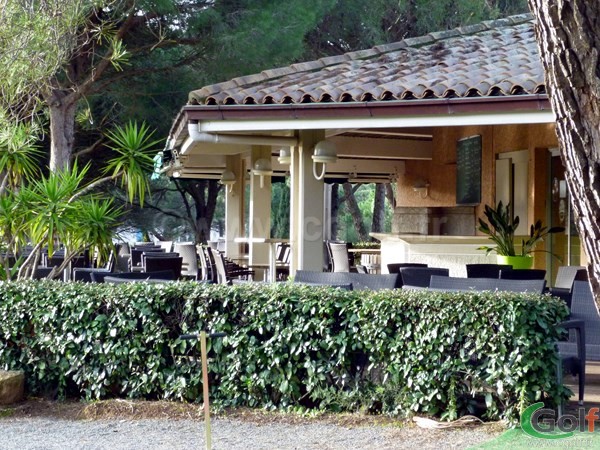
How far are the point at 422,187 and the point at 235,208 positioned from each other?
3.19m

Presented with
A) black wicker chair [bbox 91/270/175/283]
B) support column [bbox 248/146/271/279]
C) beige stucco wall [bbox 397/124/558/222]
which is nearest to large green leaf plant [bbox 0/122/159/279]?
black wicker chair [bbox 91/270/175/283]

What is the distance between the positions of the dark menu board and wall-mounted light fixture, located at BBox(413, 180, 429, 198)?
1.02 m

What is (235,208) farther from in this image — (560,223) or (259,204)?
(560,223)

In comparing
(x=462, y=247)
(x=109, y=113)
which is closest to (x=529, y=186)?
(x=462, y=247)

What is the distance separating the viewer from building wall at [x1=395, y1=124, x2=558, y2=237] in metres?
12.6

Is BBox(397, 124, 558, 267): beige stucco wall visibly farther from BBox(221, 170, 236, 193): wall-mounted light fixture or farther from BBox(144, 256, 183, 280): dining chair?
BBox(144, 256, 183, 280): dining chair

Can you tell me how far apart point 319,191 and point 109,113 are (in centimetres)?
1024

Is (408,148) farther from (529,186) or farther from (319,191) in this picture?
(319,191)

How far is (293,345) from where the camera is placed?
21.7 ft

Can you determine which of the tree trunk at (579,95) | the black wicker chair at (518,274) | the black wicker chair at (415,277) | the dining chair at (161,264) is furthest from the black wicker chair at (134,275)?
the tree trunk at (579,95)

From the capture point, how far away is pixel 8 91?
431 inches

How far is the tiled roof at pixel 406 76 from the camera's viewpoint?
8492 millimetres

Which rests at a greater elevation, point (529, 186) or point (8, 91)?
point (8, 91)

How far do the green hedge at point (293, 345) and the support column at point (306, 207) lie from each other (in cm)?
319
